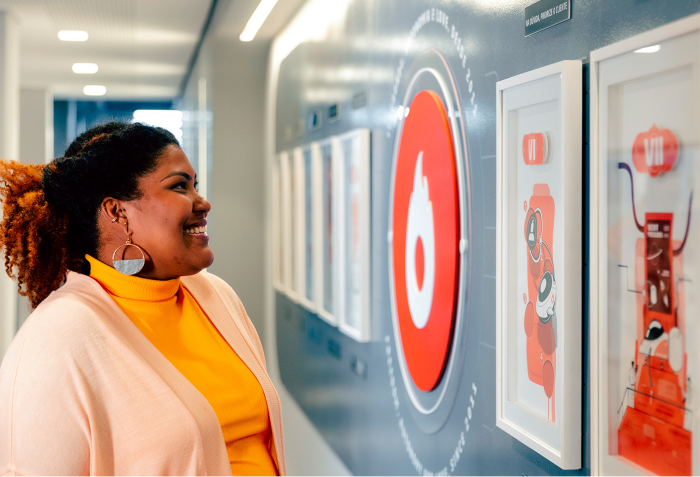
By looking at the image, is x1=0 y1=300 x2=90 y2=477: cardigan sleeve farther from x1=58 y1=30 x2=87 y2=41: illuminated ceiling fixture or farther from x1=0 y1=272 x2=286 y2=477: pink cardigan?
x1=58 y1=30 x2=87 y2=41: illuminated ceiling fixture

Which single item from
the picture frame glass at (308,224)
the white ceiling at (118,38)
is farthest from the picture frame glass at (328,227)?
the white ceiling at (118,38)

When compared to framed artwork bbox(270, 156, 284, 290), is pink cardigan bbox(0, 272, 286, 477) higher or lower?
lower

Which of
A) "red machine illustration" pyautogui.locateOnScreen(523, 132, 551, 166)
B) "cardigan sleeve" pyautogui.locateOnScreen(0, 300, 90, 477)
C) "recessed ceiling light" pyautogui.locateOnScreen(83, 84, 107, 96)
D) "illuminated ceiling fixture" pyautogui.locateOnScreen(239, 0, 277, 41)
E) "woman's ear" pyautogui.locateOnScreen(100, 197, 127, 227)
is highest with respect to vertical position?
Answer: "recessed ceiling light" pyautogui.locateOnScreen(83, 84, 107, 96)

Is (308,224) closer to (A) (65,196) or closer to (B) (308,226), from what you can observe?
(B) (308,226)

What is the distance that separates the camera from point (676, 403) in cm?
125

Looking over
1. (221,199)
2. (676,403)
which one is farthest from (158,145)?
(221,199)

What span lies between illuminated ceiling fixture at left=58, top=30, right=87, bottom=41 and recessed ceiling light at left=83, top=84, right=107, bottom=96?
3.05 m

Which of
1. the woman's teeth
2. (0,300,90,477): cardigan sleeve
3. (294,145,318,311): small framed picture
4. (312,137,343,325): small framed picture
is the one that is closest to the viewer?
(0,300,90,477): cardigan sleeve

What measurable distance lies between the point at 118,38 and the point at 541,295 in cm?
649

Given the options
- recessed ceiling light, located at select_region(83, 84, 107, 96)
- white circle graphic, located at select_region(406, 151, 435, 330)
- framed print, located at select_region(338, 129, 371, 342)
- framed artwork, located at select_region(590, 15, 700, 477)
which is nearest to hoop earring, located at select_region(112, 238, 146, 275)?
framed artwork, located at select_region(590, 15, 700, 477)

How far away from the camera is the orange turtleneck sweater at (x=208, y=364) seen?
161cm

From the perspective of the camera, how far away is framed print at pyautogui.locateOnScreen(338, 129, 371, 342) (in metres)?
3.41

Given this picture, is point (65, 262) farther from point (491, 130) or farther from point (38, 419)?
point (491, 130)

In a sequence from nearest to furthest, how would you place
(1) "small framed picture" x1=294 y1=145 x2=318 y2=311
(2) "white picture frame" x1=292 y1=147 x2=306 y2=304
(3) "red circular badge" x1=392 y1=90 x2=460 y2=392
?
(3) "red circular badge" x1=392 y1=90 x2=460 y2=392, (1) "small framed picture" x1=294 y1=145 x2=318 y2=311, (2) "white picture frame" x1=292 y1=147 x2=306 y2=304
